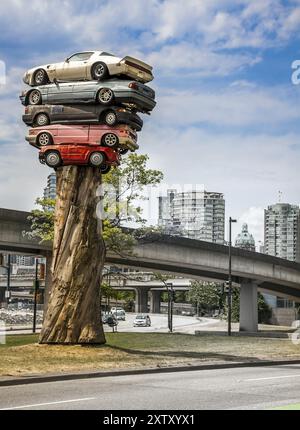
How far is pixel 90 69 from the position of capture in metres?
25.5

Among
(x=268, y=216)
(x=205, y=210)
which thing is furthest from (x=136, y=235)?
(x=268, y=216)

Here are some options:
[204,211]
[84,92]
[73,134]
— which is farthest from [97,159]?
[204,211]

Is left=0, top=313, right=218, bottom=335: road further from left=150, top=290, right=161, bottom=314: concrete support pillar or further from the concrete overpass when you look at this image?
left=150, top=290, right=161, bottom=314: concrete support pillar

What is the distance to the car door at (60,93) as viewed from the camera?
25766 millimetres

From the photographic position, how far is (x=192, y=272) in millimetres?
74688

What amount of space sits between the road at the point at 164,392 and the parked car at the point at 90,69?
35.5 feet

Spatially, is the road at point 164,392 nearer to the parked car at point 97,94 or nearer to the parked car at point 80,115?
the parked car at point 80,115

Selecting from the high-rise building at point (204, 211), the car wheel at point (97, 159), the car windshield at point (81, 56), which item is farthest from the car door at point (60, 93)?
the high-rise building at point (204, 211)

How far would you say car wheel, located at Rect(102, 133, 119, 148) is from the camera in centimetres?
2537

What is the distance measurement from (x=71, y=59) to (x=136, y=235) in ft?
89.1

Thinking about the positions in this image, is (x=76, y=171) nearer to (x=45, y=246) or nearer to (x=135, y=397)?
(x=135, y=397)

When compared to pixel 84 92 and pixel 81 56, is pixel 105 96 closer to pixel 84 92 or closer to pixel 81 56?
pixel 84 92

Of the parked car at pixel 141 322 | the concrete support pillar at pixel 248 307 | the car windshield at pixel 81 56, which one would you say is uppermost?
the car windshield at pixel 81 56

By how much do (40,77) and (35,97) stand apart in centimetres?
76
